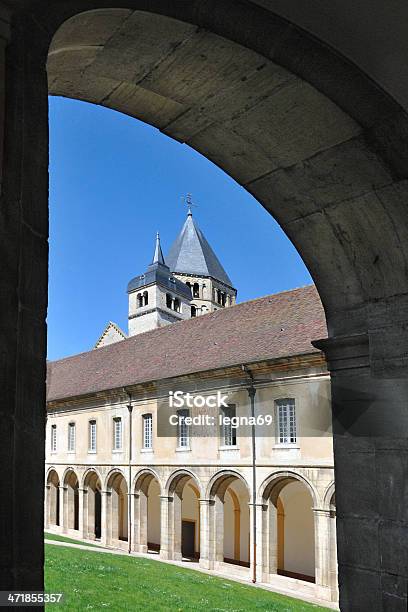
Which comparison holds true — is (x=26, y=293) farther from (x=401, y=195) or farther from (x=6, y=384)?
(x=401, y=195)

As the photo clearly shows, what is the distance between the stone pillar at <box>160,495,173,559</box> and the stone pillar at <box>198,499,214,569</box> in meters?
1.88

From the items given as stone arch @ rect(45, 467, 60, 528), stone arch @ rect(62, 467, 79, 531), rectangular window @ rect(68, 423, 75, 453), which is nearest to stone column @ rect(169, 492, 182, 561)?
rectangular window @ rect(68, 423, 75, 453)

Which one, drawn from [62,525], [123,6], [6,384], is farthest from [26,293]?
[62,525]

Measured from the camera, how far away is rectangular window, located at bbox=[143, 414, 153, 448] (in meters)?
26.4

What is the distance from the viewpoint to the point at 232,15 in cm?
239

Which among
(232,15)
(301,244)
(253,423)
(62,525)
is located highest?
(232,15)

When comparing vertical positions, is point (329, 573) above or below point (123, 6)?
below

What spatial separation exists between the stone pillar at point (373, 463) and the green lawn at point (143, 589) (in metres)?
14.3

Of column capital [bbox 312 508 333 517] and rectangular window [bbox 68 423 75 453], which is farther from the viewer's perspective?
rectangular window [bbox 68 423 75 453]

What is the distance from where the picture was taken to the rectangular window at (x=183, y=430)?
2500cm

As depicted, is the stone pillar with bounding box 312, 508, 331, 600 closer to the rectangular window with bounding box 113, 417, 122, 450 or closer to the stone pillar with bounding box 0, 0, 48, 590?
the rectangular window with bounding box 113, 417, 122, 450

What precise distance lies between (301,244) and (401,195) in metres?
0.66

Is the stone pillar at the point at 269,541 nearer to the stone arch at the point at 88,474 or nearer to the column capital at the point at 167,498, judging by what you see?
the column capital at the point at 167,498

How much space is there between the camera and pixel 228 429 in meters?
23.4
